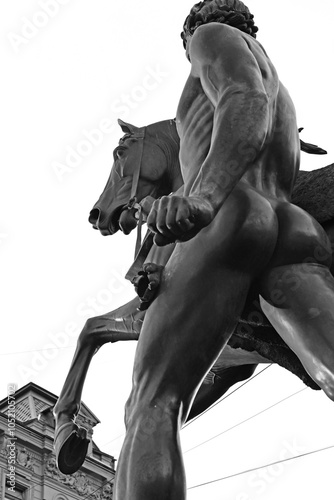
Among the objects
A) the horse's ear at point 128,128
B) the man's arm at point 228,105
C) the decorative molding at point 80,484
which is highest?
the decorative molding at point 80,484

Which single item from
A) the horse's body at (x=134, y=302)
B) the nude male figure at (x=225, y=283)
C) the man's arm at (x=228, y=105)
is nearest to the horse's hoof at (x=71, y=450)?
the horse's body at (x=134, y=302)

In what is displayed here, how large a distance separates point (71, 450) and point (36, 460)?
691 inches

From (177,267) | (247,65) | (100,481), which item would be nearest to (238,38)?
(247,65)

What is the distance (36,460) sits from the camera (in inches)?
848

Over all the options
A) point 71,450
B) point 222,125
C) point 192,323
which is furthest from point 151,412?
point 222,125

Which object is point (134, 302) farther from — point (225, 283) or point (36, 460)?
point (36, 460)

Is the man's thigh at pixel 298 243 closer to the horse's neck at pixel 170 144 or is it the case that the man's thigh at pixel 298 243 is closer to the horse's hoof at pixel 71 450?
the horse's hoof at pixel 71 450

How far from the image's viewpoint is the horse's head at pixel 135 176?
17.2 ft

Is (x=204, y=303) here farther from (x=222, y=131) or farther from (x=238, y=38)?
(x=238, y=38)

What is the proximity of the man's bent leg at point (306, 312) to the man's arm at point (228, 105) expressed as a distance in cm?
41

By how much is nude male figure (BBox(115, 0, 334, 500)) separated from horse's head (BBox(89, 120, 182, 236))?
1.17m

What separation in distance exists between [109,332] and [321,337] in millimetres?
1948

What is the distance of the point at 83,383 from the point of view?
514 centimetres

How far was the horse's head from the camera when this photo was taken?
5254 millimetres
